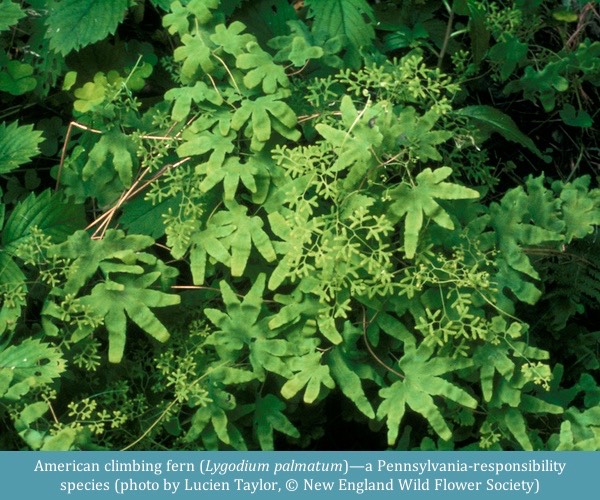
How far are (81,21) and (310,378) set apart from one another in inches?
39.0

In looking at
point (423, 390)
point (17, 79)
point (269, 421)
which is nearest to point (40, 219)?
point (17, 79)

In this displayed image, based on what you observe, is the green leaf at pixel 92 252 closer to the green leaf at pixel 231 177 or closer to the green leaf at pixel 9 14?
the green leaf at pixel 231 177

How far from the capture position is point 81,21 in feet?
7.45

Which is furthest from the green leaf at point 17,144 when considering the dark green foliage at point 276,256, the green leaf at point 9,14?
the green leaf at point 9,14

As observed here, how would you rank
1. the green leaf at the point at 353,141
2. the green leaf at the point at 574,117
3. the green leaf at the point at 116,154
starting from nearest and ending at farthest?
the green leaf at the point at 353,141, the green leaf at the point at 116,154, the green leaf at the point at 574,117

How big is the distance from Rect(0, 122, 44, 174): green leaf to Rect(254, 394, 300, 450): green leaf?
0.77 metres

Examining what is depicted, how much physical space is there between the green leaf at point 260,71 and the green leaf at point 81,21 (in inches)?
15.3

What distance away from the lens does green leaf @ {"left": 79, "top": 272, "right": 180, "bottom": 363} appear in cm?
201

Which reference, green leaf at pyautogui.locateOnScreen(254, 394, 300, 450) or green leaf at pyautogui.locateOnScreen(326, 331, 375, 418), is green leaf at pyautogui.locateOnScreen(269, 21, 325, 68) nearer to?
green leaf at pyautogui.locateOnScreen(326, 331, 375, 418)

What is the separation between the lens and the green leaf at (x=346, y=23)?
7.24 ft

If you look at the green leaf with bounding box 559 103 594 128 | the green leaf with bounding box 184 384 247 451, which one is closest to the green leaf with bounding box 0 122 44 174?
the green leaf with bounding box 184 384 247 451

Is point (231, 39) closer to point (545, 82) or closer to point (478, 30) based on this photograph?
point (478, 30)

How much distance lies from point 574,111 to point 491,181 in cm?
47
